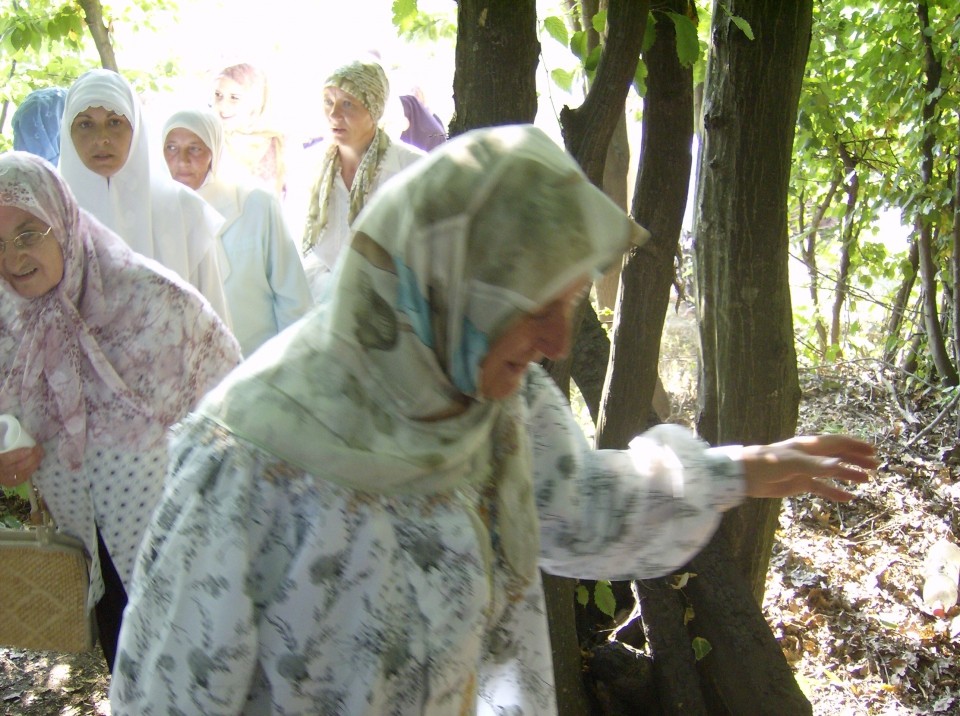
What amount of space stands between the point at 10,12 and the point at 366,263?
562 centimetres

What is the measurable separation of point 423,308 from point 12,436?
2050 mm

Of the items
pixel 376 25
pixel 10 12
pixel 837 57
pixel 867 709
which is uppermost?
pixel 376 25

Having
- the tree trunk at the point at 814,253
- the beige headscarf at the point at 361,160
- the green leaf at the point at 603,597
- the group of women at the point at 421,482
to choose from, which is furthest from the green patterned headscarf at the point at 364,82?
the tree trunk at the point at 814,253

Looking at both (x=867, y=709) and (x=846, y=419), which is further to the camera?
(x=846, y=419)

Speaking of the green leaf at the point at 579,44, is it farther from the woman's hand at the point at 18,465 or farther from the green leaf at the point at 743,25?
the woman's hand at the point at 18,465

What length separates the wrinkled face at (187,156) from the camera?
15.1 feet

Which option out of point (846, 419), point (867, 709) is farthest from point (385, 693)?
point (846, 419)

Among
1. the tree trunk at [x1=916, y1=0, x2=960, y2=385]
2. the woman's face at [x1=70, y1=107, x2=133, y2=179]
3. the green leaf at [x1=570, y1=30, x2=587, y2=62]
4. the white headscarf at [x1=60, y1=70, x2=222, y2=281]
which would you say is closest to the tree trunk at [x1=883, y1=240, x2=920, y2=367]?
the tree trunk at [x1=916, y1=0, x2=960, y2=385]

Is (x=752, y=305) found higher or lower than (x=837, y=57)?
lower

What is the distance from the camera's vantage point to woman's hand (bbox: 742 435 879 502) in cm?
175

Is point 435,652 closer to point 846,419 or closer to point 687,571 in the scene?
point 687,571

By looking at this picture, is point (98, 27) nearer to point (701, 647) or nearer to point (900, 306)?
point (701, 647)

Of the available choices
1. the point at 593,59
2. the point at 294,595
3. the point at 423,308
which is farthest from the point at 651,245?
the point at 294,595

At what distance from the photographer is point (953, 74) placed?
226 inches
